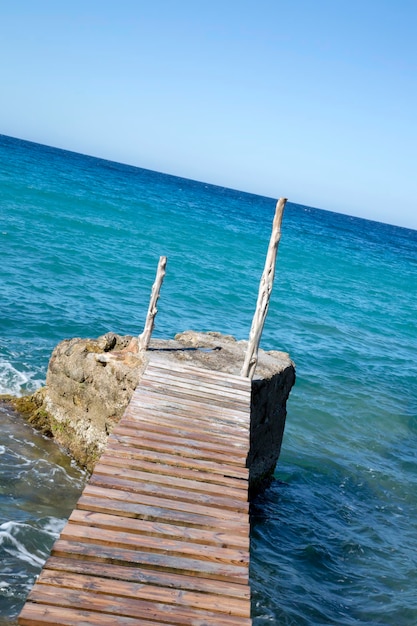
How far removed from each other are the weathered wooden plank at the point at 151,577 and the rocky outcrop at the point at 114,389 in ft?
16.0

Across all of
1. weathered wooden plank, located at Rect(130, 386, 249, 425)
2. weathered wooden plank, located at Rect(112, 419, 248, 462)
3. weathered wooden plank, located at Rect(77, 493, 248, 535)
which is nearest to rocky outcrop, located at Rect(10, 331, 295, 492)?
weathered wooden plank, located at Rect(130, 386, 249, 425)

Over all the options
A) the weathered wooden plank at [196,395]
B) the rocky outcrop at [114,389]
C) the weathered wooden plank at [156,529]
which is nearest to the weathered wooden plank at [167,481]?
the weathered wooden plank at [156,529]

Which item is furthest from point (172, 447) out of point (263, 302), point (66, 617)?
point (263, 302)

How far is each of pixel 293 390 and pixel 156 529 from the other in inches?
446

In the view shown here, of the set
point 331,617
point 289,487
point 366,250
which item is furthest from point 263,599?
point 366,250

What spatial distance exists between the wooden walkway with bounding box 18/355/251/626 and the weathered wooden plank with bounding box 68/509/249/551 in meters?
0.01

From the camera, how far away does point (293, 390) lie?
57.8 feet

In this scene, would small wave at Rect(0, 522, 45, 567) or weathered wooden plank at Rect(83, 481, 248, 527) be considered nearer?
weathered wooden plank at Rect(83, 481, 248, 527)

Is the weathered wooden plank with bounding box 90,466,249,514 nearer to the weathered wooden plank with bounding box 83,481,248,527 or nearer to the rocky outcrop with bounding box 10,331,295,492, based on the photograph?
the weathered wooden plank with bounding box 83,481,248,527

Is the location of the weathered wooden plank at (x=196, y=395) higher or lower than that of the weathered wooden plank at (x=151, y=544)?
higher

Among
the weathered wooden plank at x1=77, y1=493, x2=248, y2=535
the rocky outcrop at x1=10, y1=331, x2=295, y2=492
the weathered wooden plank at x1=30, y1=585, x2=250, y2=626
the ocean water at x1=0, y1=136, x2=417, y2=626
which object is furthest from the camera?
the rocky outcrop at x1=10, y1=331, x2=295, y2=492

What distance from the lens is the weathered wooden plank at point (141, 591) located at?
5613 millimetres

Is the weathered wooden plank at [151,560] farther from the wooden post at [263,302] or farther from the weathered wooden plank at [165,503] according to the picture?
the wooden post at [263,302]

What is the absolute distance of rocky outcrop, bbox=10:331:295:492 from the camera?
1110cm
